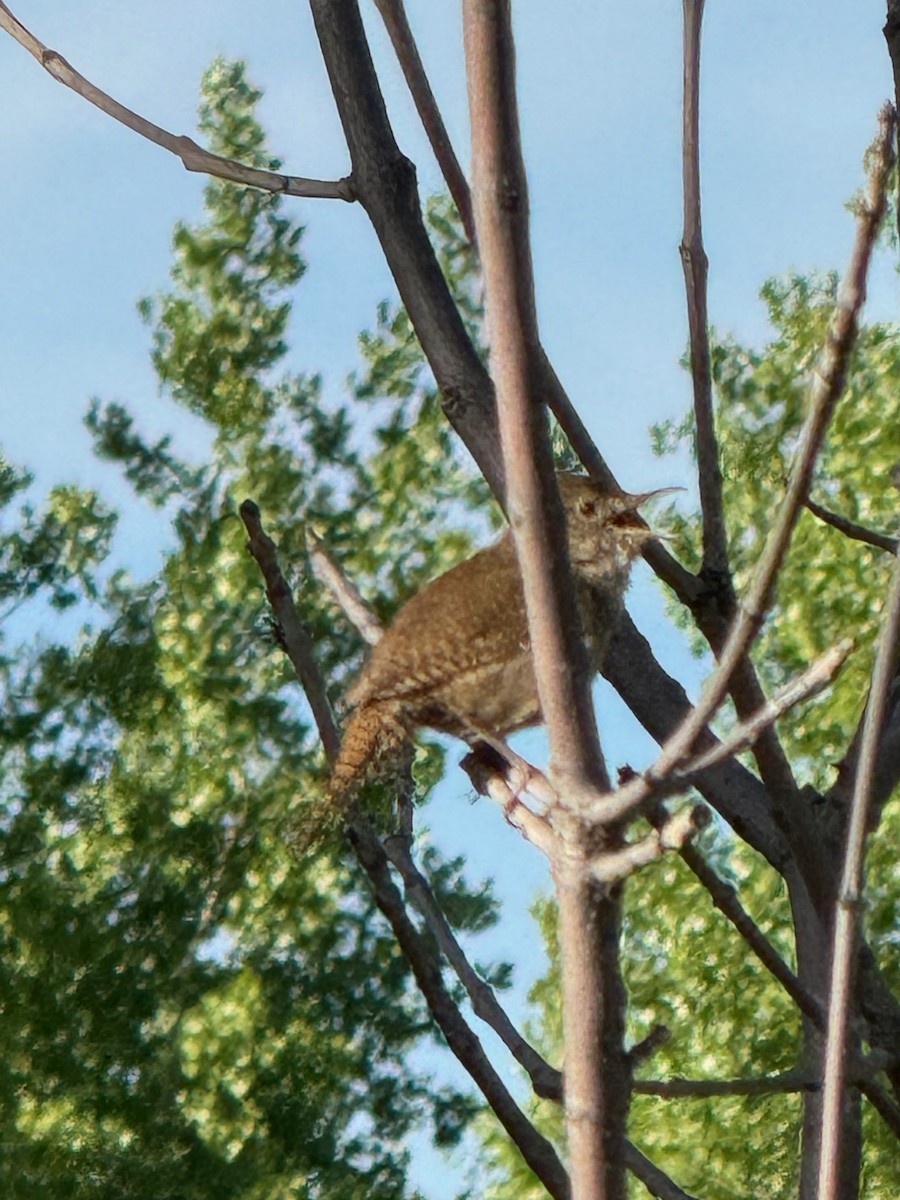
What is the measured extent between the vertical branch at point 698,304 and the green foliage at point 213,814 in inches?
170

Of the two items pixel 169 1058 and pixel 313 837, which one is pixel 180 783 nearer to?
pixel 169 1058

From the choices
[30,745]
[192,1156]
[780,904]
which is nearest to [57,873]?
[30,745]

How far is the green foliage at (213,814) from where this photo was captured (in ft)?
25.4

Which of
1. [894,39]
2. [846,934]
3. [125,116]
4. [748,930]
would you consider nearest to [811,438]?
[846,934]

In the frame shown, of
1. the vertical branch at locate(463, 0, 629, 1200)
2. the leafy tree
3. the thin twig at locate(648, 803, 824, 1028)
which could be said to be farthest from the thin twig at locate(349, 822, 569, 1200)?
the leafy tree

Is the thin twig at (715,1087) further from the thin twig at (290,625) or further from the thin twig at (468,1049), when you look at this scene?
the thin twig at (290,625)

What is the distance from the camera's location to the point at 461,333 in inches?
124

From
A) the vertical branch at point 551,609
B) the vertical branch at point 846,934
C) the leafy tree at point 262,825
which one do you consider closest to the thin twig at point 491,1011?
the vertical branch at point 551,609

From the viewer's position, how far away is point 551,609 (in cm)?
149

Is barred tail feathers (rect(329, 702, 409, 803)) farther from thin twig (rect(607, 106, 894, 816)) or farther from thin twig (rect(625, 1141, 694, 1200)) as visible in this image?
thin twig (rect(607, 106, 894, 816))

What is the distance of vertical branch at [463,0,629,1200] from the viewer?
136cm

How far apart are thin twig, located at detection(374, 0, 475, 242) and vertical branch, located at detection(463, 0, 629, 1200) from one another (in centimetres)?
146

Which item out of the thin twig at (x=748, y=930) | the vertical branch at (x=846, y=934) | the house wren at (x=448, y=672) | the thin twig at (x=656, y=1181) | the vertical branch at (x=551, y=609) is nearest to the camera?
the vertical branch at (x=846, y=934)

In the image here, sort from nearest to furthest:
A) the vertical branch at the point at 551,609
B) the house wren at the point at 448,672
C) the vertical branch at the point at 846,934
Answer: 1. the vertical branch at the point at 846,934
2. the vertical branch at the point at 551,609
3. the house wren at the point at 448,672
